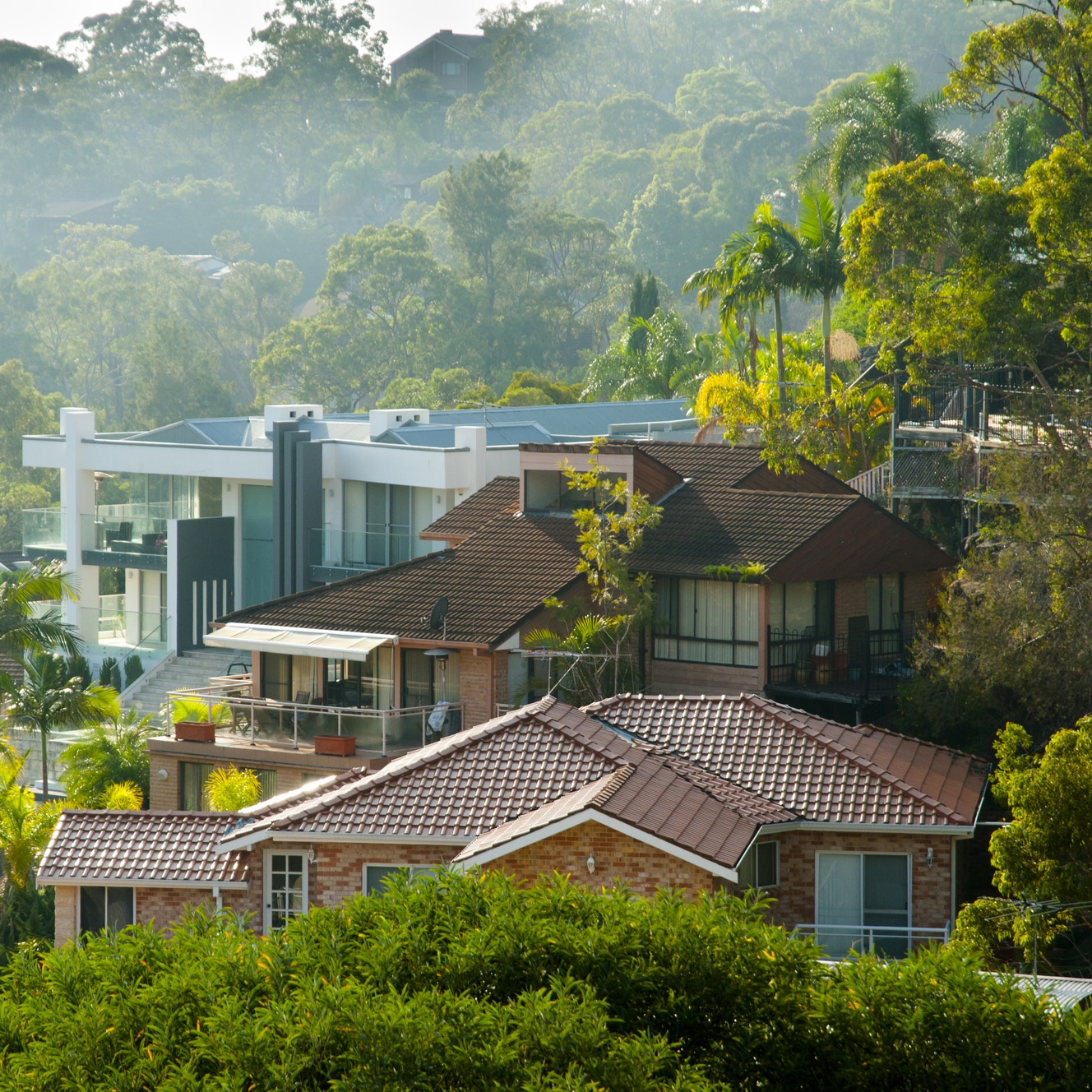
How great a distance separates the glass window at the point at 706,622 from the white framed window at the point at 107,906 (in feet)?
44.5

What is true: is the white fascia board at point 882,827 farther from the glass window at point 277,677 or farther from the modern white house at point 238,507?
the modern white house at point 238,507

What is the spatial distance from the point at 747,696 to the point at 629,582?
7305 millimetres

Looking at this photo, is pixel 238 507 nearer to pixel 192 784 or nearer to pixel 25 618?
pixel 25 618

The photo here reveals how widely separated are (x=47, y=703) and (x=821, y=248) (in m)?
22.6

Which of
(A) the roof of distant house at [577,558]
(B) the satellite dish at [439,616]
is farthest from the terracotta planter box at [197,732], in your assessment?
(B) the satellite dish at [439,616]

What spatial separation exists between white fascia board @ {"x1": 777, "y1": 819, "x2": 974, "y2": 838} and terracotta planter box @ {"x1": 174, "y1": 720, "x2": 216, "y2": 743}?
517 inches

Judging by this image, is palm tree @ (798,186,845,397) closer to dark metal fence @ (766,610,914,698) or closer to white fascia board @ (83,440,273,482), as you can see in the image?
dark metal fence @ (766,610,914,698)

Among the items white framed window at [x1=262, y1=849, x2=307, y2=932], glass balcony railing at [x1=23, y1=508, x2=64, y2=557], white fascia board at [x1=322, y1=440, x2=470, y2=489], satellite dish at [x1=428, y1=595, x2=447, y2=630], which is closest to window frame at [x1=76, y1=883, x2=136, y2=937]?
white framed window at [x1=262, y1=849, x2=307, y2=932]

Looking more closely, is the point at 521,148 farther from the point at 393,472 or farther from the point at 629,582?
the point at 629,582

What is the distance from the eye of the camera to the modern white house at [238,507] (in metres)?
43.6

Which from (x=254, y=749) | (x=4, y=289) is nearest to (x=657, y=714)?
(x=254, y=749)

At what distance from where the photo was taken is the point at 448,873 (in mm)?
14398

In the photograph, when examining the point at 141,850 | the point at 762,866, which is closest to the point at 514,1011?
the point at 762,866

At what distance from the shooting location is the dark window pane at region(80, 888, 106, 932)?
24.5 meters
